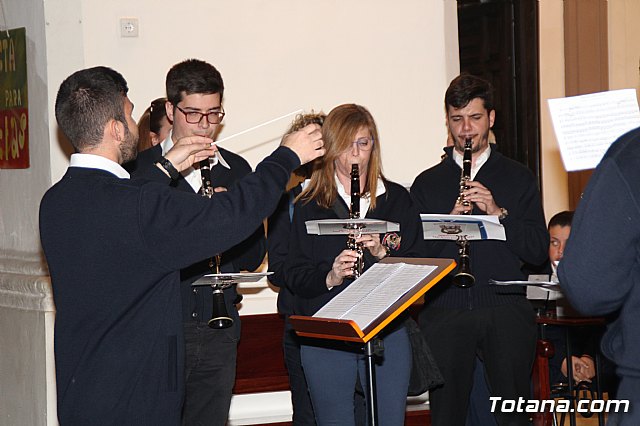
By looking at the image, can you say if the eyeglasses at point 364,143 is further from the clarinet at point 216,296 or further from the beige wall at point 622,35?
the beige wall at point 622,35

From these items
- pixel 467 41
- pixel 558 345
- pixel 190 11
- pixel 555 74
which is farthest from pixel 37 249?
pixel 555 74

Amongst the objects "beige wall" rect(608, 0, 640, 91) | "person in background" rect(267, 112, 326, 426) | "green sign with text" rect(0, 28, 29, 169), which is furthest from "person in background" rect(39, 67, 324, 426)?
"beige wall" rect(608, 0, 640, 91)

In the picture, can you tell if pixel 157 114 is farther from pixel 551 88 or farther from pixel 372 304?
pixel 551 88

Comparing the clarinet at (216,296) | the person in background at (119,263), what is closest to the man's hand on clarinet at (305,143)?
the person in background at (119,263)

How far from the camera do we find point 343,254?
3.62 metres

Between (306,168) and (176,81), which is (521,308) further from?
(176,81)

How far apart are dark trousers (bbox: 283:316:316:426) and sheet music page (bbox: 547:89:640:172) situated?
171cm

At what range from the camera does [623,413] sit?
228 cm

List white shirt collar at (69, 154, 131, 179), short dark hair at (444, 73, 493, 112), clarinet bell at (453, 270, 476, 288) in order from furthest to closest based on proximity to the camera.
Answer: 1. short dark hair at (444, 73, 493, 112)
2. clarinet bell at (453, 270, 476, 288)
3. white shirt collar at (69, 154, 131, 179)

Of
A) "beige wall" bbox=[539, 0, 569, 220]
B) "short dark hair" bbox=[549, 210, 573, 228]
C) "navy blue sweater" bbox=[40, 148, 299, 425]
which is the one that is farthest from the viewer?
"beige wall" bbox=[539, 0, 569, 220]

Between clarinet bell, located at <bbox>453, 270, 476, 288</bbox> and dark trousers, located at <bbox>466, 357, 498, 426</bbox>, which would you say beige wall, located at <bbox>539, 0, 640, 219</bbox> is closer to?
dark trousers, located at <bbox>466, 357, 498, 426</bbox>

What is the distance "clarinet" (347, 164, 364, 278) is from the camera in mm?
3654

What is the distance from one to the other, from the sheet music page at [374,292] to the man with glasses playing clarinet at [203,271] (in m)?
0.79

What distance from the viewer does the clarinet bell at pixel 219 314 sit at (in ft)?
12.2
